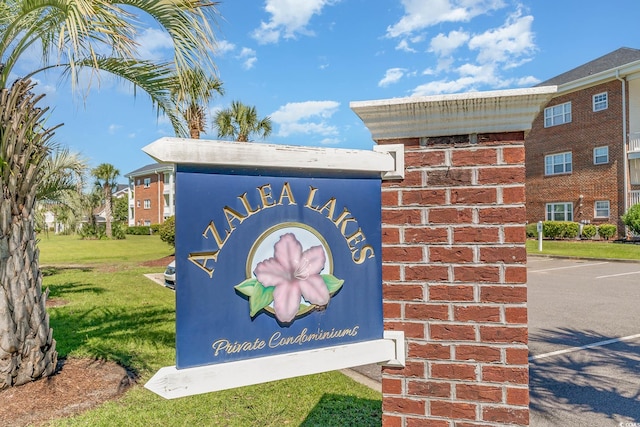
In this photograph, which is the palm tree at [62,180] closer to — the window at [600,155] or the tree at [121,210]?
the window at [600,155]

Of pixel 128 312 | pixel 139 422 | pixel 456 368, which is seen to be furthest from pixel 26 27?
pixel 128 312

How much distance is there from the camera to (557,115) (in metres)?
24.9

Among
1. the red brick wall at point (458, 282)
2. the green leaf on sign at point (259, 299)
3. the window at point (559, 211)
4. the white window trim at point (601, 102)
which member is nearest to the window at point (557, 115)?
the white window trim at point (601, 102)

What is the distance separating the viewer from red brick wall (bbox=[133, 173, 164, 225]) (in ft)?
159

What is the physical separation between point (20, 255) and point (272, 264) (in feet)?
12.7

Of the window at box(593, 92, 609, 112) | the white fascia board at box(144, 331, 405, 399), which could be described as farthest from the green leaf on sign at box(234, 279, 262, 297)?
the window at box(593, 92, 609, 112)

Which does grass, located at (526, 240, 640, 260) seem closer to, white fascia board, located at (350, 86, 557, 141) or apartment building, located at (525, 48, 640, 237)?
apartment building, located at (525, 48, 640, 237)

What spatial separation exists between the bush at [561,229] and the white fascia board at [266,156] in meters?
24.4

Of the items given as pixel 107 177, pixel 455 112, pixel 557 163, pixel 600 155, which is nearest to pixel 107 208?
pixel 107 177

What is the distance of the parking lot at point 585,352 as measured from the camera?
395 centimetres

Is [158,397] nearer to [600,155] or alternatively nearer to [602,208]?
[602,208]

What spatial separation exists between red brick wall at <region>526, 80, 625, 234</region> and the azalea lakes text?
73.1 feet

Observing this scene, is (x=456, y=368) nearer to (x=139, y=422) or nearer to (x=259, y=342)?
(x=259, y=342)

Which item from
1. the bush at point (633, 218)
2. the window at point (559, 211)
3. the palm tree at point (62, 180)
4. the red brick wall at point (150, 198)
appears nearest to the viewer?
the palm tree at point (62, 180)
